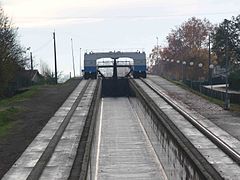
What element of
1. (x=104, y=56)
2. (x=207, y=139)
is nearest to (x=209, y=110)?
(x=207, y=139)

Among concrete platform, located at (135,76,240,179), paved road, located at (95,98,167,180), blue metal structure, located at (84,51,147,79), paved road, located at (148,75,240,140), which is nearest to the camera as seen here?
concrete platform, located at (135,76,240,179)

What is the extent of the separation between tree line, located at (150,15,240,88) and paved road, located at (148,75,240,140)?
31.5 metres

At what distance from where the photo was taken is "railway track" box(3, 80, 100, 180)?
69.2 feet

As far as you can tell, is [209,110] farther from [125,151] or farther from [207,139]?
[207,139]

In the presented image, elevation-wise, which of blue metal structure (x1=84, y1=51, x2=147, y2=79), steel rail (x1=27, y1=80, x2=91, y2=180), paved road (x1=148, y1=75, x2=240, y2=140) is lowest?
steel rail (x1=27, y1=80, x2=91, y2=180)

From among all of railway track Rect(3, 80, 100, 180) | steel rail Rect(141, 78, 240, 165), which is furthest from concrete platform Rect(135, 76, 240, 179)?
railway track Rect(3, 80, 100, 180)

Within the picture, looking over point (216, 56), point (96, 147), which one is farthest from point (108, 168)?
point (216, 56)

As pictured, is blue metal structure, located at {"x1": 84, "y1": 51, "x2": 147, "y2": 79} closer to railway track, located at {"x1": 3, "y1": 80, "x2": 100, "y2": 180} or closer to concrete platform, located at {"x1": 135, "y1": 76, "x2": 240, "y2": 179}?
concrete platform, located at {"x1": 135, "y1": 76, "x2": 240, "y2": 179}

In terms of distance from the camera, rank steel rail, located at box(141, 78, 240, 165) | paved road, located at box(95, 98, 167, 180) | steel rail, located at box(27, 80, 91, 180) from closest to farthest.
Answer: steel rail, located at box(27, 80, 91, 180), steel rail, located at box(141, 78, 240, 165), paved road, located at box(95, 98, 167, 180)

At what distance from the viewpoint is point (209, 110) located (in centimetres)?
4028

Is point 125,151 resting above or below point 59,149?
below

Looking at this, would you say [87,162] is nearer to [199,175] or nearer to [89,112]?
[199,175]

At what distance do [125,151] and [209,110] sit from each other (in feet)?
31.8

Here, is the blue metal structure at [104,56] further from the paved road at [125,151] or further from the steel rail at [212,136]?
the steel rail at [212,136]
